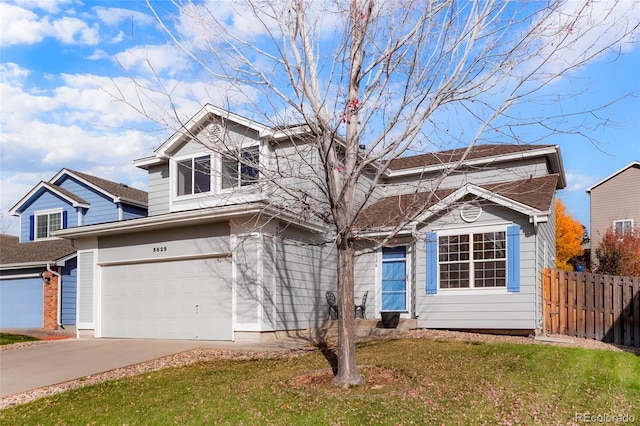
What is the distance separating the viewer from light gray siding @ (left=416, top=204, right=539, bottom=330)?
13.4m

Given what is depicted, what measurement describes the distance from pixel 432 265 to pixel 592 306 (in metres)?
3.97

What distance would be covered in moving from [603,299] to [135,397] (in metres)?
10.9

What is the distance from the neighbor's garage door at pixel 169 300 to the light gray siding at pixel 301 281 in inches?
53.5

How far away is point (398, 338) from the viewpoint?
40.5ft

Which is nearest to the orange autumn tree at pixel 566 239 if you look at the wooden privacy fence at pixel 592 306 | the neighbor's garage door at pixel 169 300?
the wooden privacy fence at pixel 592 306

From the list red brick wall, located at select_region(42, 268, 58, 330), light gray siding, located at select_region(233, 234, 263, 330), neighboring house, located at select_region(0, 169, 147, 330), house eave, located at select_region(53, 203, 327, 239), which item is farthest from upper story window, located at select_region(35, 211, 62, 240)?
light gray siding, located at select_region(233, 234, 263, 330)

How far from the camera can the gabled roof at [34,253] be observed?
21.2 meters

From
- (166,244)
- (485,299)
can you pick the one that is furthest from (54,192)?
(485,299)

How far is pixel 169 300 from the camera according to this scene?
14.8 meters

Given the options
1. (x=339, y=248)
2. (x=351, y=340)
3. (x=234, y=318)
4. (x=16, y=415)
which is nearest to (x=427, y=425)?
(x=351, y=340)

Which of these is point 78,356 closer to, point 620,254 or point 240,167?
point 240,167

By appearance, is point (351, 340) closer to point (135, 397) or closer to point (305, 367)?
point (305, 367)

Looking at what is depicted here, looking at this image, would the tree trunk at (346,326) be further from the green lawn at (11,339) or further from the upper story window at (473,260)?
the green lawn at (11,339)

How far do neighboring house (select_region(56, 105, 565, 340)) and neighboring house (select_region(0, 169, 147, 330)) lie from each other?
16.8ft
